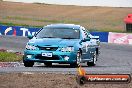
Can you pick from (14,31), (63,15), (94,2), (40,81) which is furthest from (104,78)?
(94,2)

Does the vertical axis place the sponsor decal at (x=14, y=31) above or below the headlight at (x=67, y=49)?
above

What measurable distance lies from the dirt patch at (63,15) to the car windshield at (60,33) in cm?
3688

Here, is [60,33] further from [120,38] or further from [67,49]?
[120,38]

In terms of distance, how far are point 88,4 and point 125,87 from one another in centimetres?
5894

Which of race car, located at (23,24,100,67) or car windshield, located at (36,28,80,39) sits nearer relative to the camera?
race car, located at (23,24,100,67)

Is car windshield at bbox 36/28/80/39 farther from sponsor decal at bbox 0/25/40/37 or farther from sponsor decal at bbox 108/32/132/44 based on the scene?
sponsor decal at bbox 0/25/40/37

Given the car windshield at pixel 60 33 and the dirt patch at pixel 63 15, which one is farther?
the dirt patch at pixel 63 15

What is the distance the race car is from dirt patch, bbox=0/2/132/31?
3686 cm

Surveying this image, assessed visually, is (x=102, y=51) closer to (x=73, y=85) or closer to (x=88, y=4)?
(x=73, y=85)

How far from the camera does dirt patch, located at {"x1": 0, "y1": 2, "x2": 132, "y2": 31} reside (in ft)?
195

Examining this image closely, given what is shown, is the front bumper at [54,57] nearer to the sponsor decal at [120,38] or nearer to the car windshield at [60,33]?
the car windshield at [60,33]

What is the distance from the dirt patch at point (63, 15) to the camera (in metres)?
59.6

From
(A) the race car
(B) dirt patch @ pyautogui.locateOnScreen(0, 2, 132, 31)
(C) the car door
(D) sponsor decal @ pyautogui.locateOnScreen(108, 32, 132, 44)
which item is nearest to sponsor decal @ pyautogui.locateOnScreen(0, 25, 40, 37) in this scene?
(D) sponsor decal @ pyautogui.locateOnScreen(108, 32, 132, 44)

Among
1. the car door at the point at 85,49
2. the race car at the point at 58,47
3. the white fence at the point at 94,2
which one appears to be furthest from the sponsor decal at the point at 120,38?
the white fence at the point at 94,2
